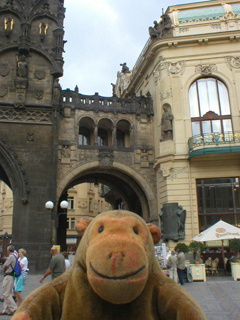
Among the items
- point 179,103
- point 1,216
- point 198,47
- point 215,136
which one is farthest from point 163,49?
point 1,216

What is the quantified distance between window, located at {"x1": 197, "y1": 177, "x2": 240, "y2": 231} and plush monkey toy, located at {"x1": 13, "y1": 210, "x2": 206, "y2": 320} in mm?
16750

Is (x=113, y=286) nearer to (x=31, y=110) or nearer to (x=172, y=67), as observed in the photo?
(x=31, y=110)

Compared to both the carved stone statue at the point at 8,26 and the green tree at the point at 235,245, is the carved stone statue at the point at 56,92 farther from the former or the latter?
the green tree at the point at 235,245

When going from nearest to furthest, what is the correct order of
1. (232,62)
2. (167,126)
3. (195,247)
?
(195,247) → (167,126) → (232,62)

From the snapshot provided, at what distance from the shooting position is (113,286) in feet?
7.13

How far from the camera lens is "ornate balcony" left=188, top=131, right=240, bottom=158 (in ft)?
59.6

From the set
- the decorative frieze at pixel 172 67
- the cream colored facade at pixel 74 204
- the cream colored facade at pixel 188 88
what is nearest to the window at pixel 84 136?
the cream colored facade at pixel 188 88

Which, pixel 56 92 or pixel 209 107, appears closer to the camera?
pixel 56 92

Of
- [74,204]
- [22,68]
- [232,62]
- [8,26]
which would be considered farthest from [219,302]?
[74,204]

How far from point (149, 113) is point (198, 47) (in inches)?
208

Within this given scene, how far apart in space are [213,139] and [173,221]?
5303mm

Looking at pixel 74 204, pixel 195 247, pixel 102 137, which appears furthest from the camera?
pixel 74 204

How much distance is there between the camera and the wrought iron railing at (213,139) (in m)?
18.4

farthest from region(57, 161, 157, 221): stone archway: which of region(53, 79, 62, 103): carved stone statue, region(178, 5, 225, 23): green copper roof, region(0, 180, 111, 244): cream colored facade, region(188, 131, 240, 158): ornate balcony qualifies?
region(0, 180, 111, 244): cream colored facade
